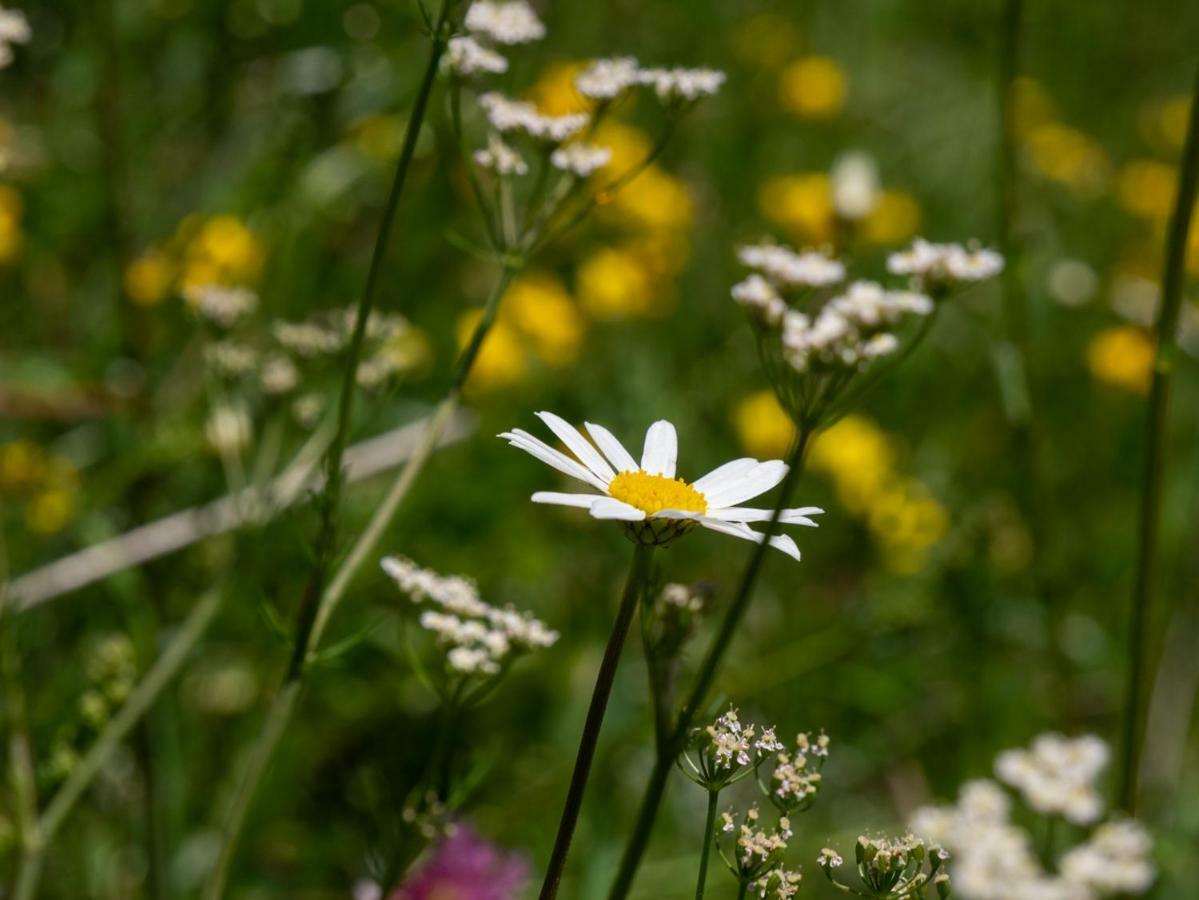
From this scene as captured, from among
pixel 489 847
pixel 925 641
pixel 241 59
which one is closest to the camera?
pixel 489 847

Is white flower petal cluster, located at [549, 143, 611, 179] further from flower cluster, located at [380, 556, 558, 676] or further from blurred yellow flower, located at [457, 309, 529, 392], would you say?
blurred yellow flower, located at [457, 309, 529, 392]

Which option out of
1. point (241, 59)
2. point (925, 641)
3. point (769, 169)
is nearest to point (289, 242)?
point (241, 59)

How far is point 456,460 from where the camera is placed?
3162mm

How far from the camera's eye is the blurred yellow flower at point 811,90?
527cm

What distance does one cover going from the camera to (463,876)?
2020mm

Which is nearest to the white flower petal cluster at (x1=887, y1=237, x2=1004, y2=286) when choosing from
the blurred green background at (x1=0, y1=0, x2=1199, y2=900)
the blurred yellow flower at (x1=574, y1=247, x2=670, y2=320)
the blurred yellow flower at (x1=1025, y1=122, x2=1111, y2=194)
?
the blurred green background at (x1=0, y1=0, x2=1199, y2=900)

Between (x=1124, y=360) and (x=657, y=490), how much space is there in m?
3.16

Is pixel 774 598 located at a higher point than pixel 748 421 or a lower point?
lower

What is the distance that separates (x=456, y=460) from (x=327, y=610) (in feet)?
5.35

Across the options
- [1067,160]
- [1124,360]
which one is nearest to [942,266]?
[1124,360]

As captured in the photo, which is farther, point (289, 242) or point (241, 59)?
point (241, 59)

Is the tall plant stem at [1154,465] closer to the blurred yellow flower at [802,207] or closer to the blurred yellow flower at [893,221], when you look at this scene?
the blurred yellow flower at [802,207]

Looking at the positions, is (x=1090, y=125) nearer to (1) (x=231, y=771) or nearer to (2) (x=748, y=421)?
(2) (x=748, y=421)

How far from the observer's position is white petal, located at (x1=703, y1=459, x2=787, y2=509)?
1351mm
